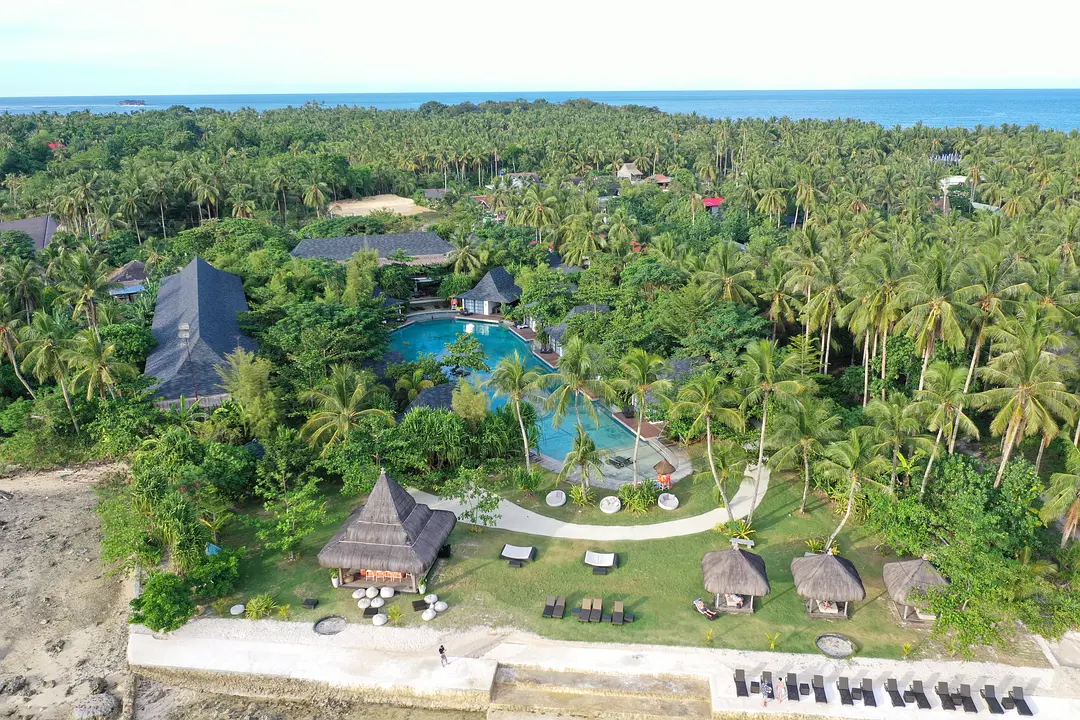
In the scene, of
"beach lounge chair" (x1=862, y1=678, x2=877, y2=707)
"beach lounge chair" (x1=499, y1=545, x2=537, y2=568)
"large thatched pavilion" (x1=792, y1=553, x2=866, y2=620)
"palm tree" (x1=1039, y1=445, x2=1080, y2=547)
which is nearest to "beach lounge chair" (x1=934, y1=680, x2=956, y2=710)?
"beach lounge chair" (x1=862, y1=678, x2=877, y2=707)

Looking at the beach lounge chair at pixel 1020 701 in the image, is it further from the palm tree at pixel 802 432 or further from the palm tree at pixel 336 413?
the palm tree at pixel 336 413

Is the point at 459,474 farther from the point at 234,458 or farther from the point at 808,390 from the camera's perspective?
the point at 808,390

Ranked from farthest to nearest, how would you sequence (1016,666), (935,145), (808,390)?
(935,145) → (808,390) → (1016,666)

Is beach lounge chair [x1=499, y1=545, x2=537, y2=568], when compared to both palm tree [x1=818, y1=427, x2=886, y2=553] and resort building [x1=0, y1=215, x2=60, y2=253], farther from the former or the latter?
resort building [x1=0, y1=215, x2=60, y2=253]

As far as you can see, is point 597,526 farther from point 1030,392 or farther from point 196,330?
point 196,330

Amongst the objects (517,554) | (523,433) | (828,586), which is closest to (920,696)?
(828,586)

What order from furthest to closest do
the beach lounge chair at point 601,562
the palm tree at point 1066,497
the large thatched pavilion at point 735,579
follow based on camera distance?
the beach lounge chair at point 601,562
the large thatched pavilion at point 735,579
the palm tree at point 1066,497

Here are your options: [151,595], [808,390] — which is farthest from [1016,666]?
[151,595]

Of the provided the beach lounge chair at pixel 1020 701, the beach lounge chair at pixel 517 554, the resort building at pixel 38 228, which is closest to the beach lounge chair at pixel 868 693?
the beach lounge chair at pixel 1020 701
